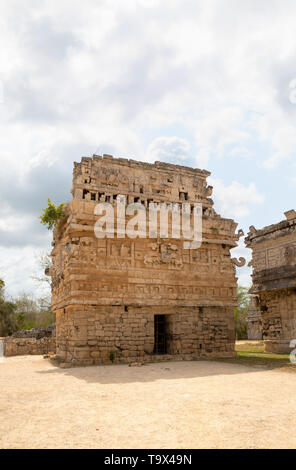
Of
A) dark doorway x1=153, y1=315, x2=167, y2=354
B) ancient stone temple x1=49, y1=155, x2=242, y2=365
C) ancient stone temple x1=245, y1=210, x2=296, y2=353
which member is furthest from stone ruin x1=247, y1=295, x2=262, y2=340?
dark doorway x1=153, y1=315, x2=167, y2=354

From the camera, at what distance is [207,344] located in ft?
42.4

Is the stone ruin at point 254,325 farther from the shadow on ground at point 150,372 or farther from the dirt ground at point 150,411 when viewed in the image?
the dirt ground at point 150,411

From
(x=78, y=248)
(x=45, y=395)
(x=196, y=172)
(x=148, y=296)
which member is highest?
(x=196, y=172)

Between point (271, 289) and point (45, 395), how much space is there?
13982 mm

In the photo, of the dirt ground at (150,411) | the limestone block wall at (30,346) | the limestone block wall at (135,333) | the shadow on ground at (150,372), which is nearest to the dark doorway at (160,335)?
the limestone block wall at (135,333)

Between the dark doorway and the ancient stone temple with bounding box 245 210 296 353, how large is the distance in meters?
7.09

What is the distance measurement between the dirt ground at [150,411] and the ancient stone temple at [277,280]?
29.8 ft

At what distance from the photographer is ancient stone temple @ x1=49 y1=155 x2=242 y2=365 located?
11452 millimetres

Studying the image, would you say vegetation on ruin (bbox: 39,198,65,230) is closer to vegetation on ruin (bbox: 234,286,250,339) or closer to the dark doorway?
the dark doorway

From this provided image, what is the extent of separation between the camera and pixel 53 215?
1380cm

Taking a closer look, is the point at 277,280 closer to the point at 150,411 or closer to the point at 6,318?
the point at 150,411

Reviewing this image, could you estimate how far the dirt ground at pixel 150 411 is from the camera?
389 cm
